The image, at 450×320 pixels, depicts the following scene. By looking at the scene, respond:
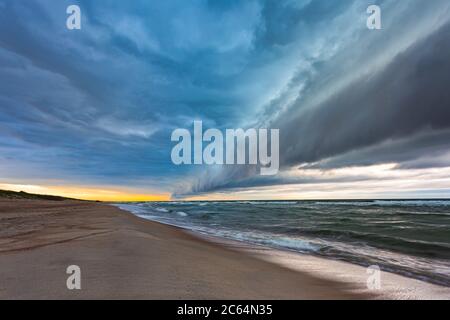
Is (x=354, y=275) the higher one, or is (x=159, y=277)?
(x=159, y=277)

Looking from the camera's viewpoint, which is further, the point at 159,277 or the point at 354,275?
the point at 354,275

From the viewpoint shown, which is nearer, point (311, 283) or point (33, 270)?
point (33, 270)

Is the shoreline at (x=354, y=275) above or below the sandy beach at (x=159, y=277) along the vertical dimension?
below

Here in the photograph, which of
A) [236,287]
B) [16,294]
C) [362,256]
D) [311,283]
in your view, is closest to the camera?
[16,294]

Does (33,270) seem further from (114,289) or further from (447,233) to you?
(447,233)

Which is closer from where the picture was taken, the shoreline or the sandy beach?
the sandy beach

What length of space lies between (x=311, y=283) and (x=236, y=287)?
103 inches

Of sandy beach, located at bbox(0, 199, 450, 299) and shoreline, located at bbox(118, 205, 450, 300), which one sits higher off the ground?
sandy beach, located at bbox(0, 199, 450, 299)

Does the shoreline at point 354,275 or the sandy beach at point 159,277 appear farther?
the shoreline at point 354,275
